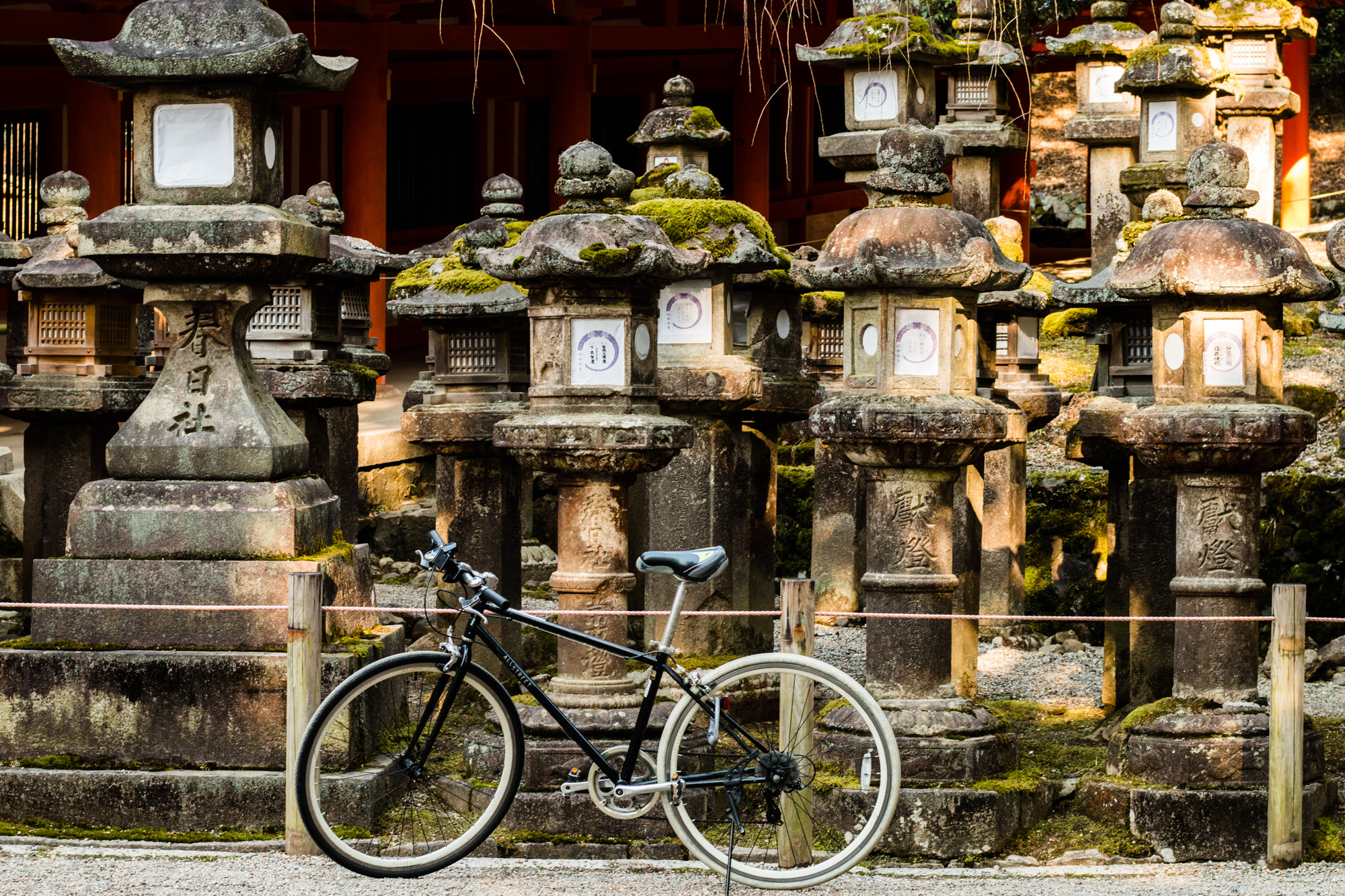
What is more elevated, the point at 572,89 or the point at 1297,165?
the point at 572,89

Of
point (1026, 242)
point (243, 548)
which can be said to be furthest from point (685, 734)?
point (1026, 242)

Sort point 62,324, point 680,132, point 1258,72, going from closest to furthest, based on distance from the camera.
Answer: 1. point 680,132
2. point 62,324
3. point 1258,72

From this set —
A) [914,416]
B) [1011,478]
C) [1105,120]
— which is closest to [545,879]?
[914,416]

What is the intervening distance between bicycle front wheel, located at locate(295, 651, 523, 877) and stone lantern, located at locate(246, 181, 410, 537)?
2169 mm

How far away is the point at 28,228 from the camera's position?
1453 cm

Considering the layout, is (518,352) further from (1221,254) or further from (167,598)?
(1221,254)

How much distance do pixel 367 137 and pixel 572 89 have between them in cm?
227

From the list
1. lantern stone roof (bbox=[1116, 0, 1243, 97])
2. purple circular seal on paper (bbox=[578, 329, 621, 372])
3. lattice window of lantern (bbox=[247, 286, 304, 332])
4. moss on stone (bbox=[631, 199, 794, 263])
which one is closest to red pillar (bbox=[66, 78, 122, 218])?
lattice window of lantern (bbox=[247, 286, 304, 332])

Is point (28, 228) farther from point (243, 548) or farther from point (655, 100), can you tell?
point (243, 548)

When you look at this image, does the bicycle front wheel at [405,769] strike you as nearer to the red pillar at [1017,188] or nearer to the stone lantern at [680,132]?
the stone lantern at [680,132]

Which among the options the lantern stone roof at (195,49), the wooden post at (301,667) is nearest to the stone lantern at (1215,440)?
the wooden post at (301,667)

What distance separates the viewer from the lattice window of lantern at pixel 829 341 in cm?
1073

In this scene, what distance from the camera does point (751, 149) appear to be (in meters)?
16.7

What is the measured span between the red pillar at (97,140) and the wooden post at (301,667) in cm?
841
